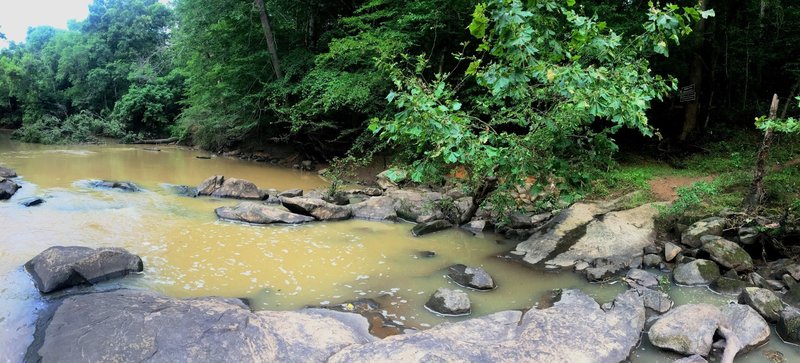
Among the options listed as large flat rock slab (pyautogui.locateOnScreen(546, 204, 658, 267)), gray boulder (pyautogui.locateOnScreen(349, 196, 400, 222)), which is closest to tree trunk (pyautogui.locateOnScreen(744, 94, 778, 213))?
large flat rock slab (pyautogui.locateOnScreen(546, 204, 658, 267))

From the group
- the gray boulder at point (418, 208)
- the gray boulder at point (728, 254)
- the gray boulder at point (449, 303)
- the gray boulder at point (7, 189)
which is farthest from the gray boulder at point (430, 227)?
the gray boulder at point (7, 189)

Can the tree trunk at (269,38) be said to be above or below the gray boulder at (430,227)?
above

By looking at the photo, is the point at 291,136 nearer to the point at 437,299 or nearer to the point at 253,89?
the point at 253,89

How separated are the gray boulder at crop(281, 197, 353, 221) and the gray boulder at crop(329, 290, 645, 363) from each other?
4577mm

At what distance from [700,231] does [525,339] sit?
3.92 metres

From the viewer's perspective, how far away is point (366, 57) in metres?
13.6

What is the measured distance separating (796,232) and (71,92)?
3745 cm

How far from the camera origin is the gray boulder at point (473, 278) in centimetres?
548

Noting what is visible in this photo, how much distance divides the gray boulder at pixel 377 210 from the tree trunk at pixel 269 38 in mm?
8566

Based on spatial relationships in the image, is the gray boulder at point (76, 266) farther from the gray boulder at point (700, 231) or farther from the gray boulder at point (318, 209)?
the gray boulder at point (700, 231)

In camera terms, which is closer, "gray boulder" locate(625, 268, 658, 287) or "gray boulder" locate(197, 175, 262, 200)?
"gray boulder" locate(625, 268, 658, 287)

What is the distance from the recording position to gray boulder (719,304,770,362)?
4020 millimetres

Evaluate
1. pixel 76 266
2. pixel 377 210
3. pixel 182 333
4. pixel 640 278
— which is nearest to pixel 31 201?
pixel 76 266

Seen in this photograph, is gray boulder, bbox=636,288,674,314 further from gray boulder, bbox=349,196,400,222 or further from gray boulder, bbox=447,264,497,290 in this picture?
gray boulder, bbox=349,196,400,222
